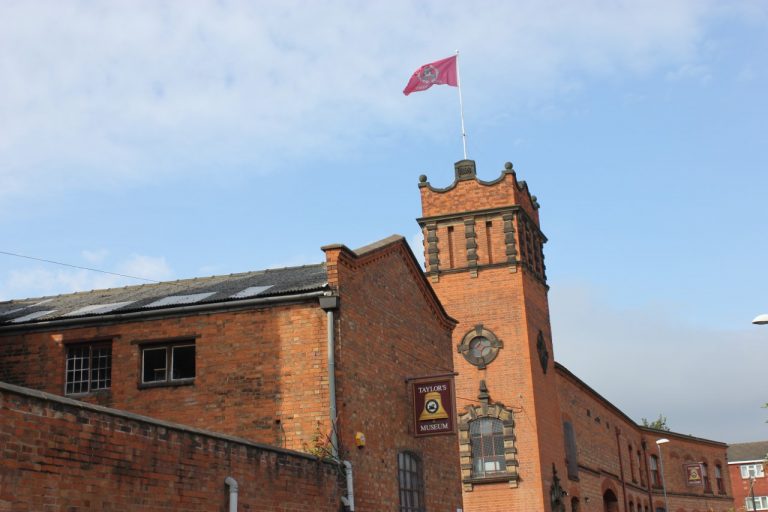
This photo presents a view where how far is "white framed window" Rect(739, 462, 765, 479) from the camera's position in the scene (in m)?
90.6

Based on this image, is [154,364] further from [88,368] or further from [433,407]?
[433,407]

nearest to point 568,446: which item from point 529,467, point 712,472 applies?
point 529,467

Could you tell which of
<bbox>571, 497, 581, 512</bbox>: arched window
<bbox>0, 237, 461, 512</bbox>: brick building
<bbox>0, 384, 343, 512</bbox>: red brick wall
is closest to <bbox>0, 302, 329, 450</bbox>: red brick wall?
<bbox>0, 237, 461, 512</bbox>: brick building

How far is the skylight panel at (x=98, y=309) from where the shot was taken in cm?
2095

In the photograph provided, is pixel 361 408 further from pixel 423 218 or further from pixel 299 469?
pixel 423 218

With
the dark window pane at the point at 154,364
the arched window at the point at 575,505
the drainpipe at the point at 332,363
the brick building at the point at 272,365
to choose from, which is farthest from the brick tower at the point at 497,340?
the dark window pane at the point at 154,364

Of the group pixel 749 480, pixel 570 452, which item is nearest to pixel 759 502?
pixel 749 480

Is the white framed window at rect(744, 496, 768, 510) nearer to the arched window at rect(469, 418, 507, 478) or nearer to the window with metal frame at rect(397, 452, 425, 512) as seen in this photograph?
the arched window at rect(469, 418, 507, 478)

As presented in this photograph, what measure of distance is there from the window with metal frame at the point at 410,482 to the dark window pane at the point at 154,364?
5718 mm

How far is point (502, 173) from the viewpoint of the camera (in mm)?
37469

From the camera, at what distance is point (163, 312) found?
65.7 ft

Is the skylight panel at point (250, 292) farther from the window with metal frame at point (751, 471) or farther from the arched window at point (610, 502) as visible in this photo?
the window with metal frame at point (751, 471)

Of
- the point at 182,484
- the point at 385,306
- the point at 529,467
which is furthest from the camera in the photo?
the point at 529,467

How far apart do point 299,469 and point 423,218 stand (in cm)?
2181
